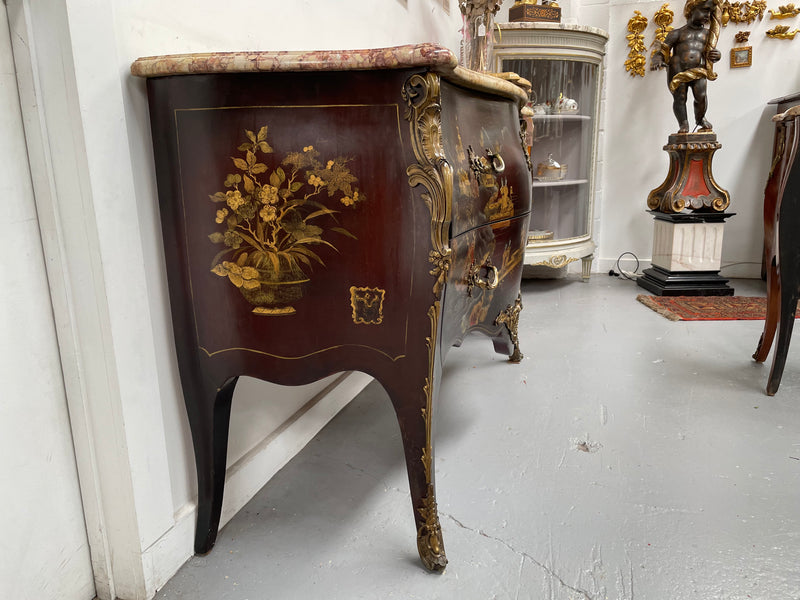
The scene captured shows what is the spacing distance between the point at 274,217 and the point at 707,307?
8.98 feet

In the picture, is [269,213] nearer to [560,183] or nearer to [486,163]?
[486,163]

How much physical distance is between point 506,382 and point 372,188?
4.16 ft

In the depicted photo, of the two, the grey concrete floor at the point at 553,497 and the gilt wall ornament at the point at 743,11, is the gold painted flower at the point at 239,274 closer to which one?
the grey concrete floor at the point at 553,497

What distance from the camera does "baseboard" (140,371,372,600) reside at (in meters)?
1.08

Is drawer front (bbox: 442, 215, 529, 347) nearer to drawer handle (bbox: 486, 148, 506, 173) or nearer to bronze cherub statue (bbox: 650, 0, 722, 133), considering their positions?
drawer handle (bbox: 486, 148, 506, 173)

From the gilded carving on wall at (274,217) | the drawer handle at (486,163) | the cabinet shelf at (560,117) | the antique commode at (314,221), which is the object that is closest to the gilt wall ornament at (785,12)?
the cabinet shelf at (560,117)

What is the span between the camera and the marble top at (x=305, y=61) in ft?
2.86

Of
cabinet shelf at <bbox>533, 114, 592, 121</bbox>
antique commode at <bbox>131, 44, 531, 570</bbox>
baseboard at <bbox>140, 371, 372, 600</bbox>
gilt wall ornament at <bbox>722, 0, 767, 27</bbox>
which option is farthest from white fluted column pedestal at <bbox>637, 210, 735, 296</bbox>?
antique commode at <bbox>131, 44, 531, 570</bbox>

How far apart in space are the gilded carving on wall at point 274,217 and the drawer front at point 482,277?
0.76 feet

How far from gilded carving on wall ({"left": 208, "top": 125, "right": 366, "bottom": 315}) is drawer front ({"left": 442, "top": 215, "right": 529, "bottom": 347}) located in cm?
23

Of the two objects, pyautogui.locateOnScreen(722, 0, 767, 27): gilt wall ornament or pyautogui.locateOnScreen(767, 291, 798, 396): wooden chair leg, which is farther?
pyautogui.locateOnScreen(722, 0, 767, 27): gilt wall ornament

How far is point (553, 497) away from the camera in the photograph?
4.44ft

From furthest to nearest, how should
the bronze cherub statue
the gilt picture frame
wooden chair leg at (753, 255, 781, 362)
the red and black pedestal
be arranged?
the gilt picture frame
the red and black pedestal
the bronze cherub statue
wooden chair leg at (753, 255, 781, 362)

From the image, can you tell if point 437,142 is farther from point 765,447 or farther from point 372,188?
point 765,447
